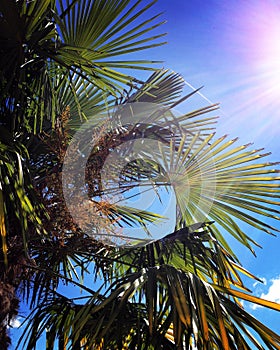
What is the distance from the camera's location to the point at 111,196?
6.73 feet

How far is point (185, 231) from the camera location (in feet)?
7.91

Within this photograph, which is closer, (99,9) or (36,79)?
(99,9)

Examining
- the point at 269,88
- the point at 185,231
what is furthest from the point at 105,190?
the point at 269,88

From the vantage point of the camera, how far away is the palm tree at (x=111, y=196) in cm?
177

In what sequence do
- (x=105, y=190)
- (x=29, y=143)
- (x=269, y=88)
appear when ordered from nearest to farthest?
(x=105, y=190) → (x=29, y=143) → (x=269, y=88)

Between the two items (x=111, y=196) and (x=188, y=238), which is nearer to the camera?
(x=111, y=196)

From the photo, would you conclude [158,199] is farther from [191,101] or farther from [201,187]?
[191,101]

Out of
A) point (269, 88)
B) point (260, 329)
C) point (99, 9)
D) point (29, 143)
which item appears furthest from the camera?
point (269, 88)

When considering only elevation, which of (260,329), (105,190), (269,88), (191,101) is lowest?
(260,329)

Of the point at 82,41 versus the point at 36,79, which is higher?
the point at 82,41

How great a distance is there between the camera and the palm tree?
1.77m

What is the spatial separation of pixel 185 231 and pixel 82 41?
1317 millimetres

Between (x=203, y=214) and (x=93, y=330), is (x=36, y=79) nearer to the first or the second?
(x=203, y=214)

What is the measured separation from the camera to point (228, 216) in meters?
2.51
